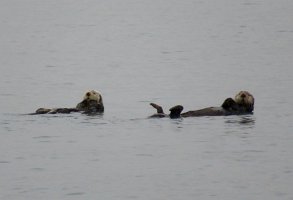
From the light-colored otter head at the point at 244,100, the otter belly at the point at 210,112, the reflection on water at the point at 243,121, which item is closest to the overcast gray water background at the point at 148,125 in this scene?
the reflection on water at the point at 243,121

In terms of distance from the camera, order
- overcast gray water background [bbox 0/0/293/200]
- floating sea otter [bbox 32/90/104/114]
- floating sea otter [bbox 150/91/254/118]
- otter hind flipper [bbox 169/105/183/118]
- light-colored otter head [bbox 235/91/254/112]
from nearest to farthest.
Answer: overcast gray water background [bbox 0/0/293/200] < otter hind flipper [bbox 169/105/183/118] < floating sea otter [bbox 150/91/254/118] < light-colored otter head [bbox 235/91/254/112] < floating sea otter [bbox 32/90/104/114]

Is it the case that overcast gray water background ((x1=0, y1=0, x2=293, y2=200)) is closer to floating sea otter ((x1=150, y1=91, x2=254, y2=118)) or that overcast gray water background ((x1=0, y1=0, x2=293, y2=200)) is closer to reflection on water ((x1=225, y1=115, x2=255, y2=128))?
reflection on water ((x1=225, y1=115, x2=255, y2=128))

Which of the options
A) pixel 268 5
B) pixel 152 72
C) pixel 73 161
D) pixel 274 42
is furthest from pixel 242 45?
pixel 268 5

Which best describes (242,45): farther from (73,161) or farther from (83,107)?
(73,161)

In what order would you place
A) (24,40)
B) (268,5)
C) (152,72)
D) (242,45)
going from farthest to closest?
(268,5) → (24,40) → (242,45) → (152,72)

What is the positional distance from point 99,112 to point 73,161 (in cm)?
476

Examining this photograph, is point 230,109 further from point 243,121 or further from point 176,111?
point 176,111

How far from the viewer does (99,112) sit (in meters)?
19.9

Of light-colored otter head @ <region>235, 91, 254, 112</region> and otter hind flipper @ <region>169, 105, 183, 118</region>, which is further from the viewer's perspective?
light-colored otter head @ <region>235, 91, 254, 112</region>

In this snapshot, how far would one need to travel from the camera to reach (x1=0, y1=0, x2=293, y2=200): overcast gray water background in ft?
45.1

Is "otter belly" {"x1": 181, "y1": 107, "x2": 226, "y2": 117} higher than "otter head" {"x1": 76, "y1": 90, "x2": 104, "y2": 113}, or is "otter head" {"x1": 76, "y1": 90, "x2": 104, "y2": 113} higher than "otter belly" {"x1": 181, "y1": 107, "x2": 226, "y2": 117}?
"otter head" {"x1": 76, "y1": 90, "x2": 104, "y2": 113}

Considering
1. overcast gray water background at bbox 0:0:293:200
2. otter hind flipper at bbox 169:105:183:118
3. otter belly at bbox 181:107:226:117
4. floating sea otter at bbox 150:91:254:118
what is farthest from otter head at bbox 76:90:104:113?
otter hind flipper at bbox 169:105:183:118

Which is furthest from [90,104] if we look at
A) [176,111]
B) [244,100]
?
[244,100]

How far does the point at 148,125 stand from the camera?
60.1 feet
